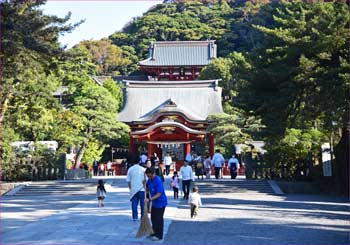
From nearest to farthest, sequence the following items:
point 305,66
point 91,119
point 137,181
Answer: point 137,181 < point 305,66 < point 91,119

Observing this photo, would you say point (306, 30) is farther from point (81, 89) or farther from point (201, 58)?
point (201, 58)

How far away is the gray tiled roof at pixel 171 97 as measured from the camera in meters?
35.5

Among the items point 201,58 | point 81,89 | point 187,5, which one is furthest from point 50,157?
point 187,5

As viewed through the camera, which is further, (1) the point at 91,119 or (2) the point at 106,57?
(2) the point at 106,57

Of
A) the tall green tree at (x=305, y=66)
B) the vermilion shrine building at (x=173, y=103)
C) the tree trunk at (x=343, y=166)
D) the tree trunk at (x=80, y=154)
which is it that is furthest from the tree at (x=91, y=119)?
the tree trunk at (x=343, y=166)

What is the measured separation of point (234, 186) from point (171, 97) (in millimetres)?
20401

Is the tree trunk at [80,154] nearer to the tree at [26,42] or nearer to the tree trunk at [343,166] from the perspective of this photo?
the tree at [26,42]

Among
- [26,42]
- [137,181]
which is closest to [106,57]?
[26,42]

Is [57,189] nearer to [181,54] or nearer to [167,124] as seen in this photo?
[167,124]

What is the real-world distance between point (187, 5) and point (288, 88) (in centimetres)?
7685

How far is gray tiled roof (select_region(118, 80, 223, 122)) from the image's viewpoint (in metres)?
35.5

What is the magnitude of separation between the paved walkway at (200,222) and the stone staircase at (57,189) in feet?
8.19

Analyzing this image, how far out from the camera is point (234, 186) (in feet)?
59.2

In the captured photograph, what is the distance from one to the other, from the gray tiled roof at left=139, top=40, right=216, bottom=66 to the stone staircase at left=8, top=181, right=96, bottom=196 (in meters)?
31.5
